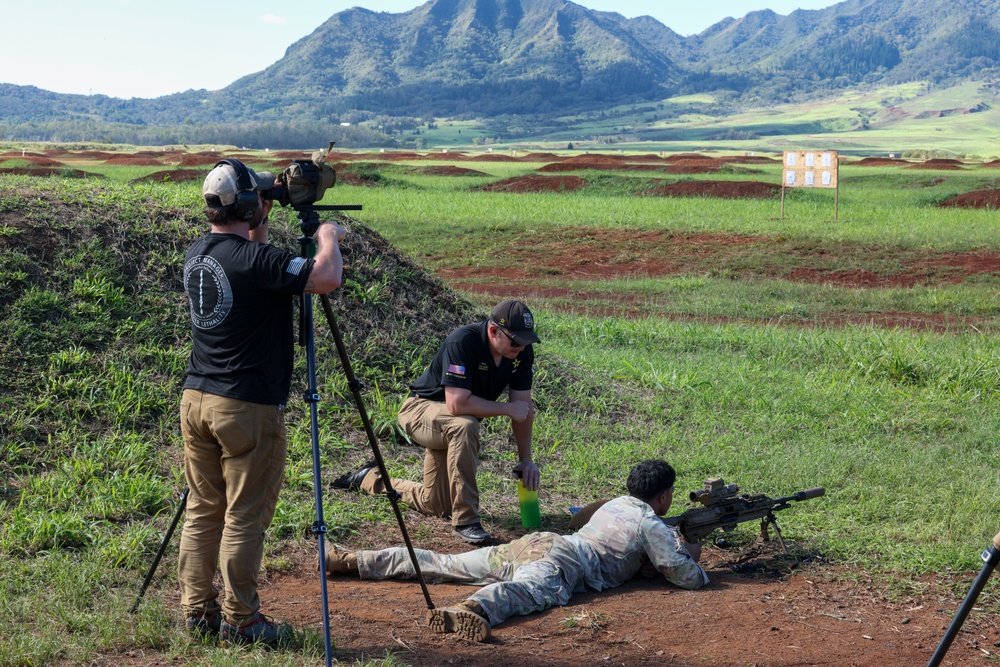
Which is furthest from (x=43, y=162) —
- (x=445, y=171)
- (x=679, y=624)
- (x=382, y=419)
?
(x=679, y=624)

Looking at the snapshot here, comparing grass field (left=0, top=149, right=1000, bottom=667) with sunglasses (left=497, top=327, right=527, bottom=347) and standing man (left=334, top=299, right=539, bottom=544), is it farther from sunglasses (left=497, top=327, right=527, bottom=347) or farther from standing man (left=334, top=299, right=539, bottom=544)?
A: sunglasses (left=497, top=327, right=527, bottom=347)

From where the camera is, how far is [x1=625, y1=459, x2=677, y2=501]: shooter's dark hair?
499cm

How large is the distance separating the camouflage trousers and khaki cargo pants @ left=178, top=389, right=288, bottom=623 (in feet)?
3.44

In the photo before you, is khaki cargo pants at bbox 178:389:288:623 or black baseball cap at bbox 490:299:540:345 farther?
black baseball cap at bbox 490:299:540:345

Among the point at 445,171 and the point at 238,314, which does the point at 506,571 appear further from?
the point at 445,171

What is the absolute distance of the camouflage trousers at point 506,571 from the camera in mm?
4504

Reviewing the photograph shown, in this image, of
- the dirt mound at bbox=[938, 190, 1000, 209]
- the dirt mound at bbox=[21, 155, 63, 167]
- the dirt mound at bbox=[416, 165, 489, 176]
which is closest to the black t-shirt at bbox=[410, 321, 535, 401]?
the dirt mound at bbox=[938, 190, 1000, 209]

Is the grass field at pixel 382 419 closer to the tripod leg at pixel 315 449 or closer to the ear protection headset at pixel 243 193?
the tripod leg at pixel 315 449

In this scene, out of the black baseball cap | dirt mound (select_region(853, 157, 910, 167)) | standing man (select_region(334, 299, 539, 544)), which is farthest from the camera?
dirt mound (select_region(853, 157, 910, 167))

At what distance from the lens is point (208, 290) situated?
3.83 meters

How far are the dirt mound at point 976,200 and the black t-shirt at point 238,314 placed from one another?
28.7 metres

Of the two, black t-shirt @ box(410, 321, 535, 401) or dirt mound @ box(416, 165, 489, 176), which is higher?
dirt mound @ box(416, 165, 489, 176)

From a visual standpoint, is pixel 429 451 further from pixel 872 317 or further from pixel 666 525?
pixel 872 317

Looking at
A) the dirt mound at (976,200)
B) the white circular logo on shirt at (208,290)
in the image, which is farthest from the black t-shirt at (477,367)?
the dirt mound at (976,200)
